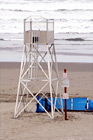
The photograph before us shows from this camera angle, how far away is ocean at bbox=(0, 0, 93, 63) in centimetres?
4577

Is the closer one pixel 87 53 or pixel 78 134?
pixel 78 134

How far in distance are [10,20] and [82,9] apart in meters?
12.7

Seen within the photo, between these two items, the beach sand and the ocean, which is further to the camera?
the ocean

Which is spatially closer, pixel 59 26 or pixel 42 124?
pixel 42 124

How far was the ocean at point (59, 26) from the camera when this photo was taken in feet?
150

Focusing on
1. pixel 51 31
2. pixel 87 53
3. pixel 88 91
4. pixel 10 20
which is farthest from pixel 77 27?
pixel 51 31

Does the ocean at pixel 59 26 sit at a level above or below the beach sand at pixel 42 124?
above

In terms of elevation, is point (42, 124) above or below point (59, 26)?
below

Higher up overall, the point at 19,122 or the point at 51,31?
the point at 51,31

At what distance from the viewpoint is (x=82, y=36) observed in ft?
201

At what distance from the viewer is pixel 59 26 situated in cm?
6988

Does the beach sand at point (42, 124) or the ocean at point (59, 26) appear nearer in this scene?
the beach sand at point (42, 124)

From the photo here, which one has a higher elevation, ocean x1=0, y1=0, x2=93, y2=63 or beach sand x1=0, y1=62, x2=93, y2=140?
ocean x1=0, y1=0, x2=93, y2=63

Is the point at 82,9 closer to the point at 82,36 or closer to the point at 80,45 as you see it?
the point at 82,36
